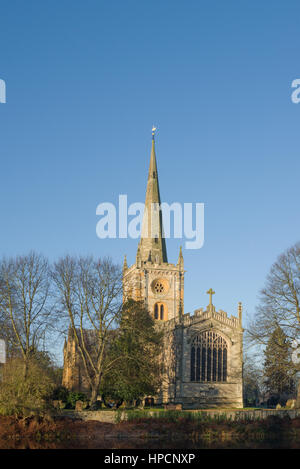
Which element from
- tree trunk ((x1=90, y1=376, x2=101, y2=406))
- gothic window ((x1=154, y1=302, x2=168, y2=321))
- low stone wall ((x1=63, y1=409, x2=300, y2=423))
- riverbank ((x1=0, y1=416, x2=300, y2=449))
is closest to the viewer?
riverbank ((x1=0, y1=416, x2=300, y2=449))

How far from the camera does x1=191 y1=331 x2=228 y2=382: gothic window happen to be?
207 ft

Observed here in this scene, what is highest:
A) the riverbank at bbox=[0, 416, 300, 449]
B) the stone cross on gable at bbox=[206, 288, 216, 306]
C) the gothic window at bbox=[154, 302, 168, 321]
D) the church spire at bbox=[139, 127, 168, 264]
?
the church spire at bbox=[139, 127, 168, 264]

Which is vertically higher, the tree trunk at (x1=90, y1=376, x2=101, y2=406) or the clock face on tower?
the clock face on tower

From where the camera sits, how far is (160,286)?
78438 millimetres

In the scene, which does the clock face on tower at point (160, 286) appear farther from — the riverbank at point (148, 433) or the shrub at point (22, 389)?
the shrub at point (22, 389)

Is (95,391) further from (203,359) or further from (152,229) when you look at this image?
(152,229)

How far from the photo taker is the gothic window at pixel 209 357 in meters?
63.1

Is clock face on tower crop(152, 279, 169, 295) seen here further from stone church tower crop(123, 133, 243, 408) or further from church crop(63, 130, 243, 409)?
church crop(63, 130, 243, 409)

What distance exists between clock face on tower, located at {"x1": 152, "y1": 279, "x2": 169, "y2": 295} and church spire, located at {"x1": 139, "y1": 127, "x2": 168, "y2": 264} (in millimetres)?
2557

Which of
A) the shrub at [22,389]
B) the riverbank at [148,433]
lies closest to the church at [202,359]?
the riverbank at [148,433]

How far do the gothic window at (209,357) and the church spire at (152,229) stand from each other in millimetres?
17088

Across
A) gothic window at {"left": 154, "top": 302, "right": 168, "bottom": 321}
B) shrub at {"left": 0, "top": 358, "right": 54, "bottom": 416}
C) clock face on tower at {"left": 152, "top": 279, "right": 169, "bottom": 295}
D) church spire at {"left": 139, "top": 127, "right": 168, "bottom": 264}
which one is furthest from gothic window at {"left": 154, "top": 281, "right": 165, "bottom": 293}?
shrub at {"left": 0, "top": 358, "right": 54, "bottom": 416}
